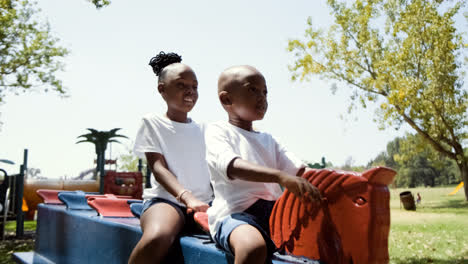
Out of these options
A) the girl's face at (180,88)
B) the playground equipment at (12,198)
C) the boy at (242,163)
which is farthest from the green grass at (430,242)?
the playground equipment at (12,198)

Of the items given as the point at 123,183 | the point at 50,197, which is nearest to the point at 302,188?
the point at 50,197

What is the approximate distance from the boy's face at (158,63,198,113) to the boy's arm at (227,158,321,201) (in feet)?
3.08

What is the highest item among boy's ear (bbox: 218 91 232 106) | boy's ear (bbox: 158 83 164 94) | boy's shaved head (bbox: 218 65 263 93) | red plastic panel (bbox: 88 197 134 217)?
boy's ear (bbox: 158 83 164 94)

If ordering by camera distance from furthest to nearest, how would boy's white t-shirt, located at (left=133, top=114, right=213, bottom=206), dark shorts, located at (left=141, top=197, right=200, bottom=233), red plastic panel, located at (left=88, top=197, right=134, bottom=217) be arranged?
red plastic panel, located at (left=88, top=197, right=134, bottom=217)
boy's white t-shirt, located at (left=133, top=114, right=213, bottom=206)
dark shorts, located at (left=141, top=197, right=200, bottom=233)

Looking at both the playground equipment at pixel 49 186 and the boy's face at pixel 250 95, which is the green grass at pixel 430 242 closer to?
the boy's face at pixel 250 95

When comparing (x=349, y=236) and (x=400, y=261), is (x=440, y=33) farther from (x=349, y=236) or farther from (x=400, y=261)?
(x=349, y=236)

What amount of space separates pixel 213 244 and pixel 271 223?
0.37 metres

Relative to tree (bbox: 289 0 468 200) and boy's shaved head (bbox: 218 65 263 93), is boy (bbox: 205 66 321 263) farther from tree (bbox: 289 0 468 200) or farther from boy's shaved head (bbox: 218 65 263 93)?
tree (bbox: 289 0 468 200)

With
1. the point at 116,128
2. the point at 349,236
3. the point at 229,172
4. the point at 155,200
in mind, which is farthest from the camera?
the point at 116,128

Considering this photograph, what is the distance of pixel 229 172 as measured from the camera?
1.48 meters

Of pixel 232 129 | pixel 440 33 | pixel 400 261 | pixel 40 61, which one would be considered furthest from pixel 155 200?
pixel 40 61

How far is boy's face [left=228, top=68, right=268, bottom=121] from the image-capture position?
1.59 m

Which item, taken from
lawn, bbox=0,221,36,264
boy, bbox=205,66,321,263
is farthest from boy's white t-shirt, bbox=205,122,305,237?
lawn, bbox=0,221,36,264

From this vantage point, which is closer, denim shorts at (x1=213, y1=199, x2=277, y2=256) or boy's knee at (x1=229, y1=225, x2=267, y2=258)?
boy's knee at (x1=229, y1=225, x2=267, y2=258)
